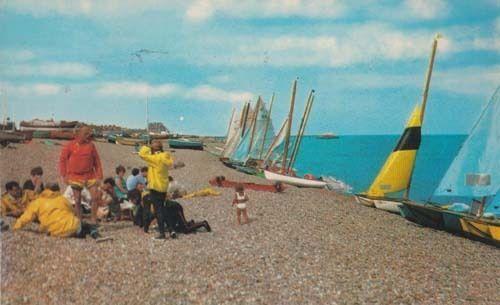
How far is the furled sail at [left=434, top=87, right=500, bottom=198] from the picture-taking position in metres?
19.7

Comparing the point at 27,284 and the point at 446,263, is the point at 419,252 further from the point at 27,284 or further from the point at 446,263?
the point at 27,284

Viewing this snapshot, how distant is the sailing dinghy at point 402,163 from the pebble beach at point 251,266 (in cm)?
645

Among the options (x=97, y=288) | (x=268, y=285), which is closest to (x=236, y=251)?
(x=268, y=285)

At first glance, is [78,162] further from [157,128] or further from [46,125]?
[157,128]

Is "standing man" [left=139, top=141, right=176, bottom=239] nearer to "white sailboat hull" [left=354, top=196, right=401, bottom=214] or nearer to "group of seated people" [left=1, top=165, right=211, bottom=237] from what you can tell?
"group of seated people" [left=1, top=165, right=211, bottom=237]

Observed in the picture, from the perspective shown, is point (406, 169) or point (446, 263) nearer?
point (446, 263)

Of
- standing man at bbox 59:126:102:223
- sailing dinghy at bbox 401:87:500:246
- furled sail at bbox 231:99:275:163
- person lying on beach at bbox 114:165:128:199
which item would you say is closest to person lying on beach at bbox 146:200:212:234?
standing man at bbox 59:126:102:223

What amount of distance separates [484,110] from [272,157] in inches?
1075

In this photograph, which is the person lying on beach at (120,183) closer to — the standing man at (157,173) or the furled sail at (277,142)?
the standing man at (157,173)

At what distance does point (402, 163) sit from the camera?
25.4m

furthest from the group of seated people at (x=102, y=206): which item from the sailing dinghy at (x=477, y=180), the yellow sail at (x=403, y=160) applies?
the yellow sail at (x=403, y=160)

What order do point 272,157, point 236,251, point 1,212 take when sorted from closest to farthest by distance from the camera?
point 236,251
point 1,212
point 272,157

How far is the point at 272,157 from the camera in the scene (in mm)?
46469

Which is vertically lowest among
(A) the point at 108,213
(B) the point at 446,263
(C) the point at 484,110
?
(B) the point at 446,263
